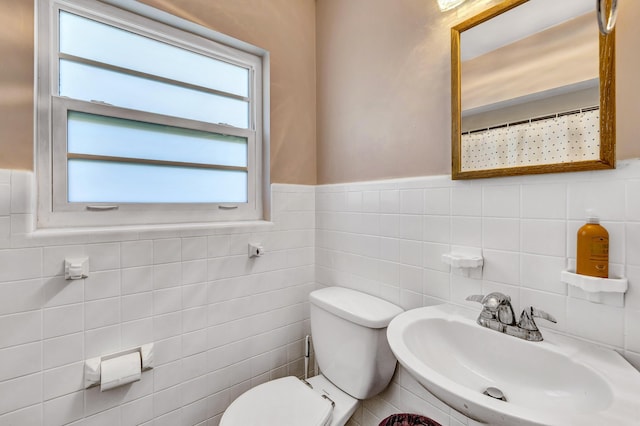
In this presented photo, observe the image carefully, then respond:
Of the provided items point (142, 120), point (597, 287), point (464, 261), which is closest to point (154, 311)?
point (142, 120)

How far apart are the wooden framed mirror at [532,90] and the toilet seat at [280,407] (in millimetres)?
1033

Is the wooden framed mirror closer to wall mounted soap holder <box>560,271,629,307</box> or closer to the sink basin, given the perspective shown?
wall mounted soap holder <box>560,271,629,307</box>

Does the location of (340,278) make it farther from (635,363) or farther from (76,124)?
(76,124)

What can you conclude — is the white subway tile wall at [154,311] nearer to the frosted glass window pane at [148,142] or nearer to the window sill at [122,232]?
the window sill at [122,232]

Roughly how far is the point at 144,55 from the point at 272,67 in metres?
0.61

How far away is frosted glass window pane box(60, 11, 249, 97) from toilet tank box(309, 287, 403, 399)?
122cm

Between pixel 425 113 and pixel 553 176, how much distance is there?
523 mm

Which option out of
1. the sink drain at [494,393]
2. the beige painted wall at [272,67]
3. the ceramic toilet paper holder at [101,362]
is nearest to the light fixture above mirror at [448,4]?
the beige painted wall at [272,67]

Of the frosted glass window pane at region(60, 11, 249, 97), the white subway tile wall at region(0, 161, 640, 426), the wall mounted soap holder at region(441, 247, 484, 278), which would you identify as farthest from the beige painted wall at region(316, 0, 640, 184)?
the frosted glass window pane at region(60, 11, 249, 97)

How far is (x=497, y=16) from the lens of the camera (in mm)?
998

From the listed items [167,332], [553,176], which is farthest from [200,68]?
[553,176]

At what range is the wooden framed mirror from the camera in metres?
0.80

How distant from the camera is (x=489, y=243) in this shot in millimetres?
1017

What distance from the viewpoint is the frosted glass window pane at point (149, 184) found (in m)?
1.18
